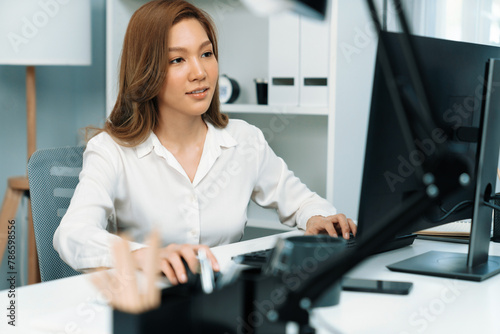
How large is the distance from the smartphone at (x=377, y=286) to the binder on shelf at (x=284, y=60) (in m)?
1.36

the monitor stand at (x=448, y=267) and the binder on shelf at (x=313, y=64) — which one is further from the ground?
the binder on shelf at (x=313, y=64)

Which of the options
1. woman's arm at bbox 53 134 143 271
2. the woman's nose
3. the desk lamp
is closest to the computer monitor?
woman's arm at bbox 53 134 143 271

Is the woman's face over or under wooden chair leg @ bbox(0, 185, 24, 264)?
over

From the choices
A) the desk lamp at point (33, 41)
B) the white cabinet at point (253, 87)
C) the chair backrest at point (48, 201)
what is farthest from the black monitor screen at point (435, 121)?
the desk lamp at point (33, 41)

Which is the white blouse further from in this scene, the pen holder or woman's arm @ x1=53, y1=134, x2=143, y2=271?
the pen holder

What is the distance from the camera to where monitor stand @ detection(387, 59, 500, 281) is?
1.09 m

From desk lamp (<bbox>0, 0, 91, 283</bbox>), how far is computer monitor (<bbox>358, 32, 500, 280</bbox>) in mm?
1775

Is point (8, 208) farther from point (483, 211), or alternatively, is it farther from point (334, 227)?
point (483, 211)

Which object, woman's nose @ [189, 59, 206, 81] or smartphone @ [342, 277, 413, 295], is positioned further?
woman's nose @ [189, 59, 206, 81]

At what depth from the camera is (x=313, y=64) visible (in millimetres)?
2270

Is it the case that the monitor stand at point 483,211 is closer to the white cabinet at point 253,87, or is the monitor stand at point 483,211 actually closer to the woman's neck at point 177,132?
the woman's neck at point 177,132

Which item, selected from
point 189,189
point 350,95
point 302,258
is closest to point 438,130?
point 302,258

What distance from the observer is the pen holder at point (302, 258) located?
0.60 meters

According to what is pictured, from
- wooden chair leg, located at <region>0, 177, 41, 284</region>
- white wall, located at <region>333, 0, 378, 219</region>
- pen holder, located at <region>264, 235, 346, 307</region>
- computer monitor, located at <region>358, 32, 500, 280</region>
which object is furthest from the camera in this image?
wooden chair leg, located at <region>0, 177, 41, 284</region>
